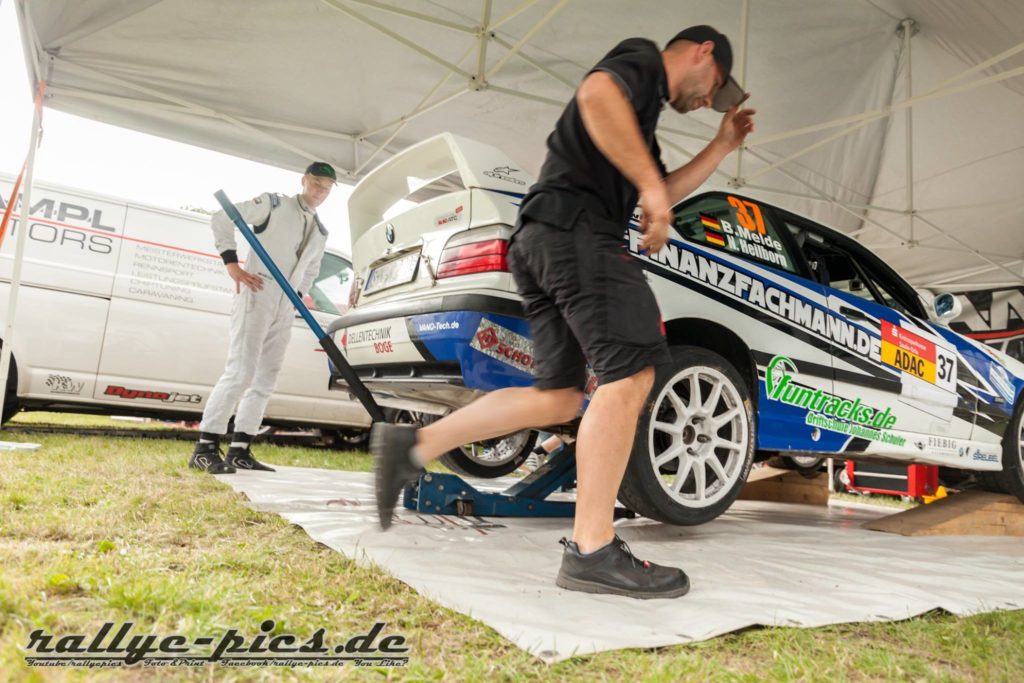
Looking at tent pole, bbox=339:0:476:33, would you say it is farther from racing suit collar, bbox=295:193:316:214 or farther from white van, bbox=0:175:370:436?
white van, bbox=0:175:370:436

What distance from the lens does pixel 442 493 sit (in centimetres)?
270

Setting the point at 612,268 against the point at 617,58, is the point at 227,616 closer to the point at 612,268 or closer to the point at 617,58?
the point at 612,268

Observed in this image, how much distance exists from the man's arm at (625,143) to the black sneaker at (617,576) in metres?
0.80

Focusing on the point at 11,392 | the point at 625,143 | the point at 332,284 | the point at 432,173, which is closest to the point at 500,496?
the point at 432,173

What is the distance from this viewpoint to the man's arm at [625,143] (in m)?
1.65

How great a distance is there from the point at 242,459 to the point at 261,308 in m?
0.90

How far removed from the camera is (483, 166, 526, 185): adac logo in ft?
8.19

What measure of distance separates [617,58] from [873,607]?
1.62 m

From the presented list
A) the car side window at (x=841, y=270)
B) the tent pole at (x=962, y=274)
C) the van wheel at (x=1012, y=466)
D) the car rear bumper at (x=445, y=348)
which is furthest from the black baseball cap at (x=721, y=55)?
the tent pole at (x=962, y=274)

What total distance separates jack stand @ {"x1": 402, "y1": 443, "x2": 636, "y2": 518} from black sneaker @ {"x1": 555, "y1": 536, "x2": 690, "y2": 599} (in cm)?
107

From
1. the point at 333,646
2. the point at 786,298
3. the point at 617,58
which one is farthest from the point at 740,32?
the point at 333,646

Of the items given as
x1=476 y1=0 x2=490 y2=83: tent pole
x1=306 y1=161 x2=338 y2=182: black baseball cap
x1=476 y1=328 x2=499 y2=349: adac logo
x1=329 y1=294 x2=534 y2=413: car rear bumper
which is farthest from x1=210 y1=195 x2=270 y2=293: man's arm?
x1=476 y1=0 x2=490 y2=83: tent pole

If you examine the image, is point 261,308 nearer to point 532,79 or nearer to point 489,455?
point 489,455

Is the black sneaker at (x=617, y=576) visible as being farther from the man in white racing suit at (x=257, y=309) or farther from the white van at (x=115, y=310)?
→ the white van at (x=115, y=310)
